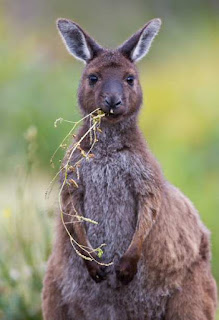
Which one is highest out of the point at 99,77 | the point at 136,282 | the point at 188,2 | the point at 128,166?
the point at 188,2

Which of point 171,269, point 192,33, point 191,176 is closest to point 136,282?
point 171,269

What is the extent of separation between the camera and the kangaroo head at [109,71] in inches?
300

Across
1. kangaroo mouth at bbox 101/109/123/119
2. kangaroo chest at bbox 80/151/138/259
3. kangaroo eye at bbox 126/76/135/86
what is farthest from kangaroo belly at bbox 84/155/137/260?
kangaroo eye at bbox 126/76/135/86

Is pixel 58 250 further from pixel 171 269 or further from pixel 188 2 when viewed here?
pixel 188 2

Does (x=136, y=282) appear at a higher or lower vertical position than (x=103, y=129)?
lower

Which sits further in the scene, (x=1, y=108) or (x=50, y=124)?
(x=1, y=108)

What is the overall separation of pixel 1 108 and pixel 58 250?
601cm

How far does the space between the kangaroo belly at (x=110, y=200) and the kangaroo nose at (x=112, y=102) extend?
0.40 m

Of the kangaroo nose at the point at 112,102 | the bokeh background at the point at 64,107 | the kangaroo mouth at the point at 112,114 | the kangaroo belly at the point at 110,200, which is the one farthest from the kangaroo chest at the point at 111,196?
the bokeh background at the point at 64,107

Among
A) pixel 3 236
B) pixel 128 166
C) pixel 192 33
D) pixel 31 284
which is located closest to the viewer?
pixel 128 166

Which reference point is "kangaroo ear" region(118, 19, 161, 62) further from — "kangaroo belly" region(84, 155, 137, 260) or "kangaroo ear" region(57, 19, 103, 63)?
"kangaroo belly" region(84, 155, 137, 260)

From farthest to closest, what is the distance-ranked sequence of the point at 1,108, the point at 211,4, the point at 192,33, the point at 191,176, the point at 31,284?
Result: 1. the point at 211,4
2. the point at 192,33
3. the point at 1,108
4. the point at 191,176
5. the point at 31,284

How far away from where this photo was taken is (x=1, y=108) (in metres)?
13.8

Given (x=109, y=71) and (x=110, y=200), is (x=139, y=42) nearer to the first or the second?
(x=109, y=71)
